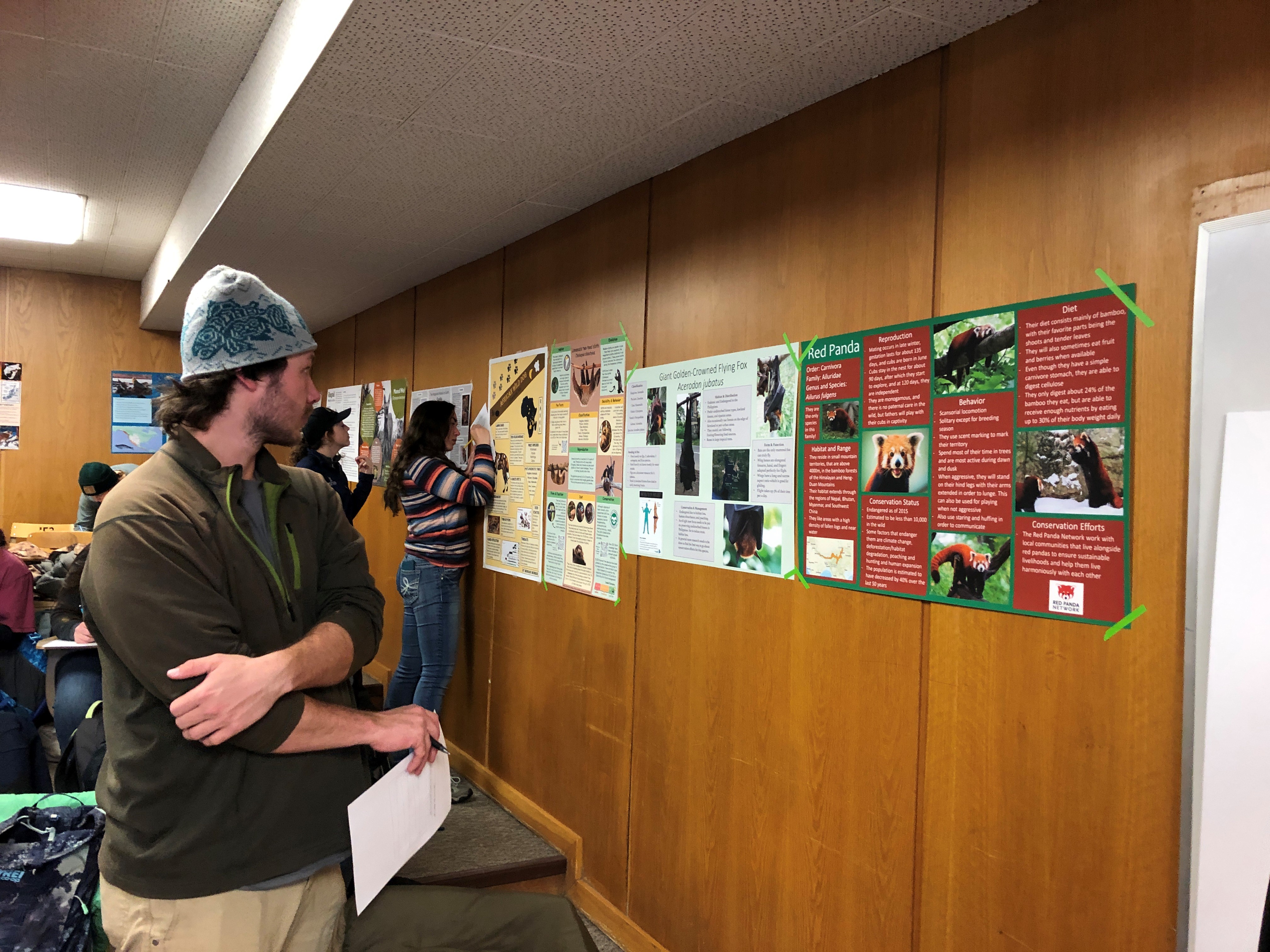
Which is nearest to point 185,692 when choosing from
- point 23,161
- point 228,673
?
point 228,673

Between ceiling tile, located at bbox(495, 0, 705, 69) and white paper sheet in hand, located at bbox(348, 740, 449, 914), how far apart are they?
1.46 m

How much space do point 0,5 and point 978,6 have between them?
2.61 m

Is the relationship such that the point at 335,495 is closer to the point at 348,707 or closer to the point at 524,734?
the point at 348,707

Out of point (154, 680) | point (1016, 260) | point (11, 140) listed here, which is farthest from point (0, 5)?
point (1016, 260)

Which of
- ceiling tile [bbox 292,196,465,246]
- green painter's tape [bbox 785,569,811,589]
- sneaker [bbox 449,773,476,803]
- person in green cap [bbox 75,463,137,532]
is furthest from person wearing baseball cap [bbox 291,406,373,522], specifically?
green painter's tape [bbox 785,569,811,589]

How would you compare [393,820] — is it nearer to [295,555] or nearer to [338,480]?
[295,555]

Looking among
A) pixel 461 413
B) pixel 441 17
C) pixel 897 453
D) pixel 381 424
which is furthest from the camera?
pixel 381 424

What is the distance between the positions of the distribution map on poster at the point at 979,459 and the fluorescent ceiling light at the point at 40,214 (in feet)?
13.5

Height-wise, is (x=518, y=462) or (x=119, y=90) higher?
(x=119, y=90)

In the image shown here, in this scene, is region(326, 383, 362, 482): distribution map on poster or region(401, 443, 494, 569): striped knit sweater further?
region(326, 383, 362, 482): distribution map on poster

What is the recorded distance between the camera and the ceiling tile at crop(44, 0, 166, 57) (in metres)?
2.41

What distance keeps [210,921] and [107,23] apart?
2573 millimetres

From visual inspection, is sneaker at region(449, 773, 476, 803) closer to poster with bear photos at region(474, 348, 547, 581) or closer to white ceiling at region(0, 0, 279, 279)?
poster with bear photos at region(474, 348, 547, 581)

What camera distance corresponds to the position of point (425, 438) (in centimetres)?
366
